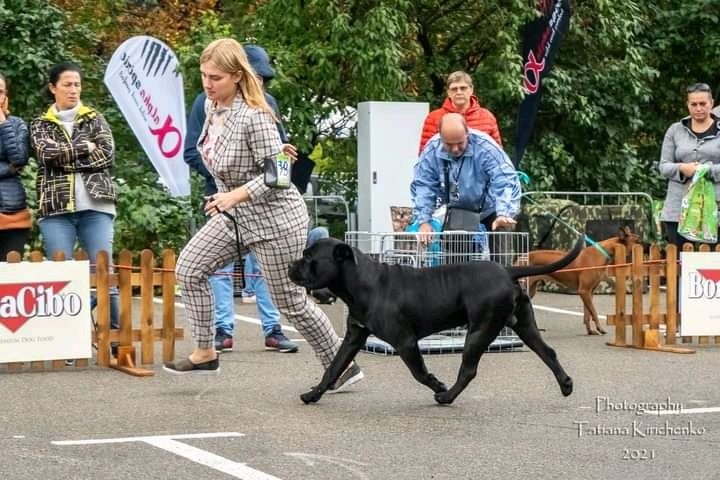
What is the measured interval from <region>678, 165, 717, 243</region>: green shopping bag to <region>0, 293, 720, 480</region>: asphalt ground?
1665 mm

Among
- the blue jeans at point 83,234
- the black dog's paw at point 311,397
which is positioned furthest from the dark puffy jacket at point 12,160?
the black dog's paw at point 311,397

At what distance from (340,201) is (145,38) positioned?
3177mm

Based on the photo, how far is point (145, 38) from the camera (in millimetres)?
16078

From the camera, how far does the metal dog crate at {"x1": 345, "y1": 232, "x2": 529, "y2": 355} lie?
1009cm

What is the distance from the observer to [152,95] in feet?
52.3

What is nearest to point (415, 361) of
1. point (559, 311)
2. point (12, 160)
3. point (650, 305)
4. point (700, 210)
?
point (12, 160)

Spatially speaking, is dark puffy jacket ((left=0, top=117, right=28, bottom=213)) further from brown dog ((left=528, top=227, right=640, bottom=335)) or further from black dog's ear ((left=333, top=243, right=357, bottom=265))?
brown dog ((left=528, top=227, right=640, bottom=335))

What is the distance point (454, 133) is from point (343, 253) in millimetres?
2077

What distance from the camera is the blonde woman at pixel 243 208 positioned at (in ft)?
26.3

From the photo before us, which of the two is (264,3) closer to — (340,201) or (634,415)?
(340,201)

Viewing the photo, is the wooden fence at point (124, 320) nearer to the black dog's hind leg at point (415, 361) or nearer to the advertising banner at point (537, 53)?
the black dog's hind leg at point (415, 361)

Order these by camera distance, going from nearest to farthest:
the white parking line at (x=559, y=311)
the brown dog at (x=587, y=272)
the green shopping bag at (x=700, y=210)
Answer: the green shopping bag at (x=700, y=210), the brown dog at (x=587, y=272), the white parking line at (x=559, y=311)

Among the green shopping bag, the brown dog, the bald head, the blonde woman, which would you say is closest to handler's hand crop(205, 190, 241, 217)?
the blonde woman

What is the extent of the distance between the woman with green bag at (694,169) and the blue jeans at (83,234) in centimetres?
455
